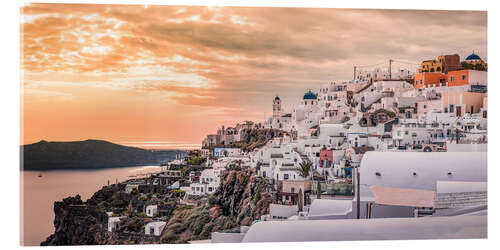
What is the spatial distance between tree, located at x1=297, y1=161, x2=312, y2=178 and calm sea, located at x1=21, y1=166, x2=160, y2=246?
2354 mm

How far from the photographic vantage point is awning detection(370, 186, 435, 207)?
17.3 ft

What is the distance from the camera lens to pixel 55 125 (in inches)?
208

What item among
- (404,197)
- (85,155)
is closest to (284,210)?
(404,197)

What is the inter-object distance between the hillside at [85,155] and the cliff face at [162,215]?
347 millimetres

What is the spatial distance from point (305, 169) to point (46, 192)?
316cm

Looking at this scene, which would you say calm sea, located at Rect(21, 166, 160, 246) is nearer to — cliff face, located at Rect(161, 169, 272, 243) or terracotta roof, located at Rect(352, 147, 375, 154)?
cliff face, located at Rect(161, 169, 272, 243)

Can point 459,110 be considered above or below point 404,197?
above

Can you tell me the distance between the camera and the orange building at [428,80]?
5.84m

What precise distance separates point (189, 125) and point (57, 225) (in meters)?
1.89

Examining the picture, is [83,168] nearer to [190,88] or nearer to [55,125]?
[55,125]

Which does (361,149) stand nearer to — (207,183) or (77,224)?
(207,183)

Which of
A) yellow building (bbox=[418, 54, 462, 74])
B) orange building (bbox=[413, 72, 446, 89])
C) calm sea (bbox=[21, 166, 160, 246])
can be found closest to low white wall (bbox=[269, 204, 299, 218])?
calm sea (bbox=[21, 166, 160, 246])

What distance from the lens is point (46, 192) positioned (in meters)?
5.09
